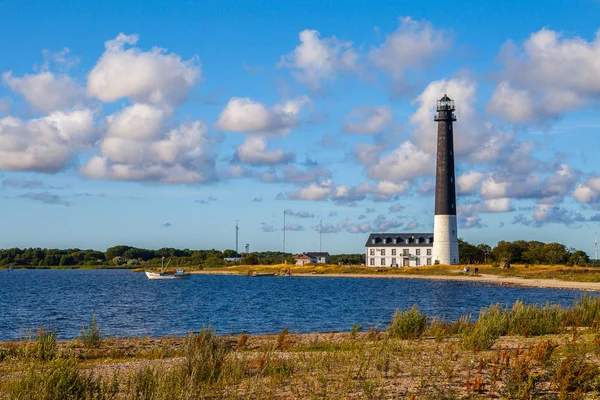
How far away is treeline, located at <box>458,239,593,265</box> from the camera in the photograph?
107500 mm

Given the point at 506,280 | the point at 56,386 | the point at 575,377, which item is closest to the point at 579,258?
the point at 506,280

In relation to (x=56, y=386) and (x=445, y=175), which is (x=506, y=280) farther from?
(x=56, y=386)

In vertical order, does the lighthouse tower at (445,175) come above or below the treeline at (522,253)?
above

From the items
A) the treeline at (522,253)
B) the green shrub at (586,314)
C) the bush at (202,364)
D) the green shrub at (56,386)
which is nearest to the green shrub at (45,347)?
the bush at (202,364)

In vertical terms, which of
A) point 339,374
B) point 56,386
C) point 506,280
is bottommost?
point 506,280

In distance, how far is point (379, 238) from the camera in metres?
121

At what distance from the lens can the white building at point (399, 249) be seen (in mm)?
115438

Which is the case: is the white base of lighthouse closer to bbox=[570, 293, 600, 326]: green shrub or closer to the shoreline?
the shoreline

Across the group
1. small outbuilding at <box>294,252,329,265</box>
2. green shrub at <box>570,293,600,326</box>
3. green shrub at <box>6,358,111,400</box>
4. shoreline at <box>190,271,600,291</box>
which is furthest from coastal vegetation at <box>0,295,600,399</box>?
small outbuilding at <box>294,252,329,265</box>

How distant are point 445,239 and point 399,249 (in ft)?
90.3

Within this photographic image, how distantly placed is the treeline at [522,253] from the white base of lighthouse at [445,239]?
1374 centimetres

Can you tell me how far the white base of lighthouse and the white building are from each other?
1931 cm

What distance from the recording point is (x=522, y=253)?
112500 mm

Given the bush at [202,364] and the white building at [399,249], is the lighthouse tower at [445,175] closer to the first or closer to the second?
the white building at [399,249]
